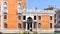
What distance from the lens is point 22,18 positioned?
75.7 feet

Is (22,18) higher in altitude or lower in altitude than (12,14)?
lower

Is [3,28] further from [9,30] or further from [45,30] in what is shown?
[45,30]

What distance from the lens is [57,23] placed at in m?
27.7

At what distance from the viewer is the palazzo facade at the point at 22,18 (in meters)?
22.4

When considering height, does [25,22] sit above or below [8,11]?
below

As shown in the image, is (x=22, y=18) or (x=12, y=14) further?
(x=22, y=18)

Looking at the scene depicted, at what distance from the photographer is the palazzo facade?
73.6ft

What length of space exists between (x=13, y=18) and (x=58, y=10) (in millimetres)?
11316

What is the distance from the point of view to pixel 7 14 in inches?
886

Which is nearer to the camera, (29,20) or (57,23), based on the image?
(29,20)

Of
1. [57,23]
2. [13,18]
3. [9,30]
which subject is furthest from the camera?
[57,23]

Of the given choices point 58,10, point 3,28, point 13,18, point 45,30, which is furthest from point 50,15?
point 58,10

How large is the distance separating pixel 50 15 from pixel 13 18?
4.65 meters

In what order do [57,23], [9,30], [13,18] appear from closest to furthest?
[9,30] < [13,18] < [57,23]
